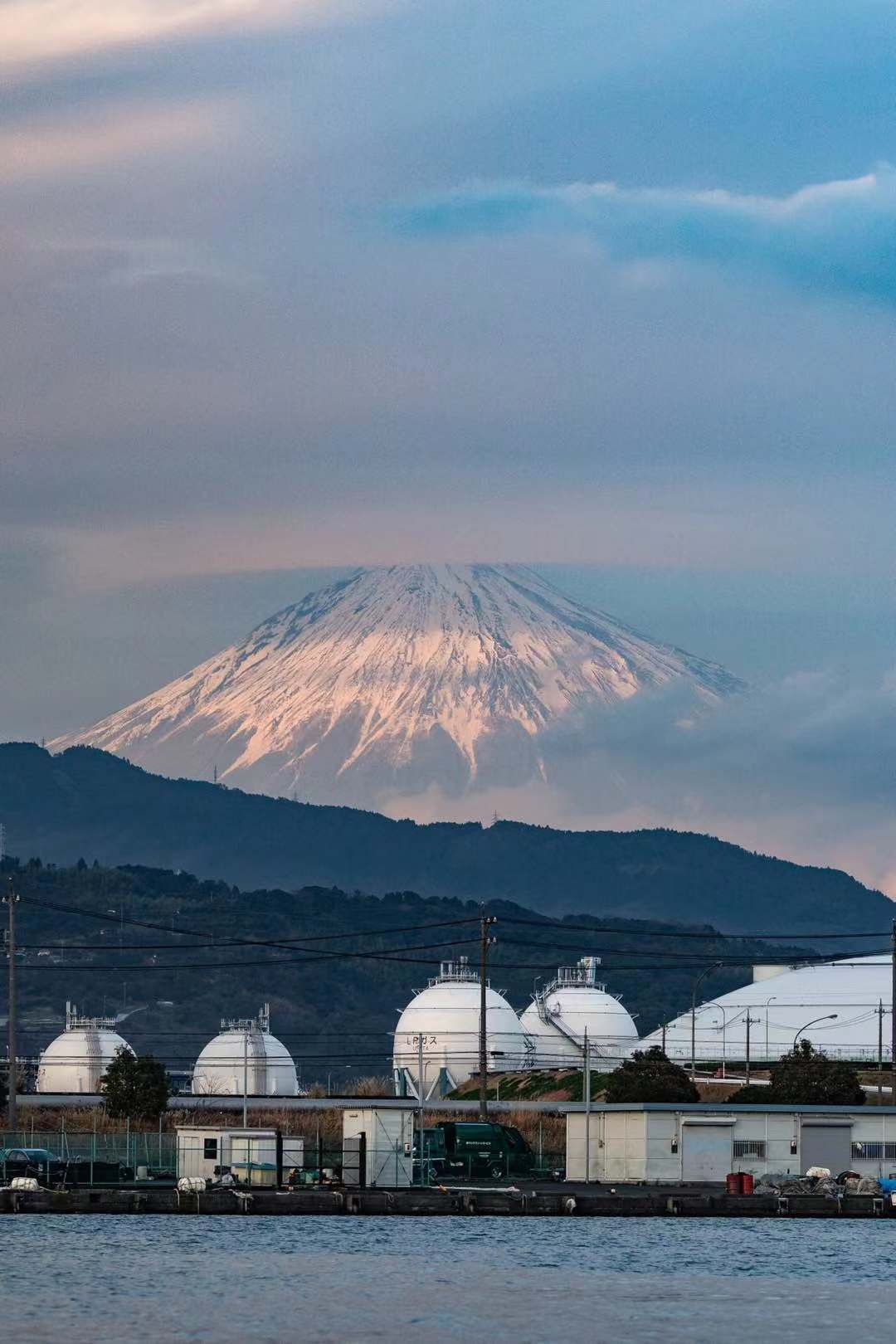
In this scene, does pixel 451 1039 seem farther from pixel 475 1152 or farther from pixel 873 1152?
pixel 873 1152

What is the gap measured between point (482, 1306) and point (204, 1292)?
7.47 metres

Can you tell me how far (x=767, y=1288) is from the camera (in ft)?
221

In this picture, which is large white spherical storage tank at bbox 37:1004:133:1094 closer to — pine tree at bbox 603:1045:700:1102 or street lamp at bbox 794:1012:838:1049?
street lamp at bbox 794:1012:838:1049

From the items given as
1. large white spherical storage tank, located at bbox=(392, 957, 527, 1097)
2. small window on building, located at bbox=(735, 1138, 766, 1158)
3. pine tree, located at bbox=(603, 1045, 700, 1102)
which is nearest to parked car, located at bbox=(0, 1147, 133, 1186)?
small window on building, located at bbox=(735, 1138, 766, 1158)

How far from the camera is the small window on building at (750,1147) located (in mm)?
101000

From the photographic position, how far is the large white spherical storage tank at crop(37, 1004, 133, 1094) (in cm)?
16800

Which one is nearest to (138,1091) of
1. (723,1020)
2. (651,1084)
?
(651,1084)

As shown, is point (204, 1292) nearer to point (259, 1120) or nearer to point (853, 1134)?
point (853, 1134)

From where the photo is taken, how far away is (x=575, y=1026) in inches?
6964

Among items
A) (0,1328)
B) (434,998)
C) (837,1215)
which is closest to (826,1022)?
(434,998)

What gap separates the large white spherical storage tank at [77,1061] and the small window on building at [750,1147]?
7307 cm

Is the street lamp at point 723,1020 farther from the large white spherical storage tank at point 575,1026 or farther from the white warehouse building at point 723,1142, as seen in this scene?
the white warehouse building at point 723,1142

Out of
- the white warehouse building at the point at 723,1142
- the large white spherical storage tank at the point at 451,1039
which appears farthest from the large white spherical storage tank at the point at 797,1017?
the white warehouse building at the point at 723,1142

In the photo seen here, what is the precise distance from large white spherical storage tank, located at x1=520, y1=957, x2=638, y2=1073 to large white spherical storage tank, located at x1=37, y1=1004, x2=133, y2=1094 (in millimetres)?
29681
